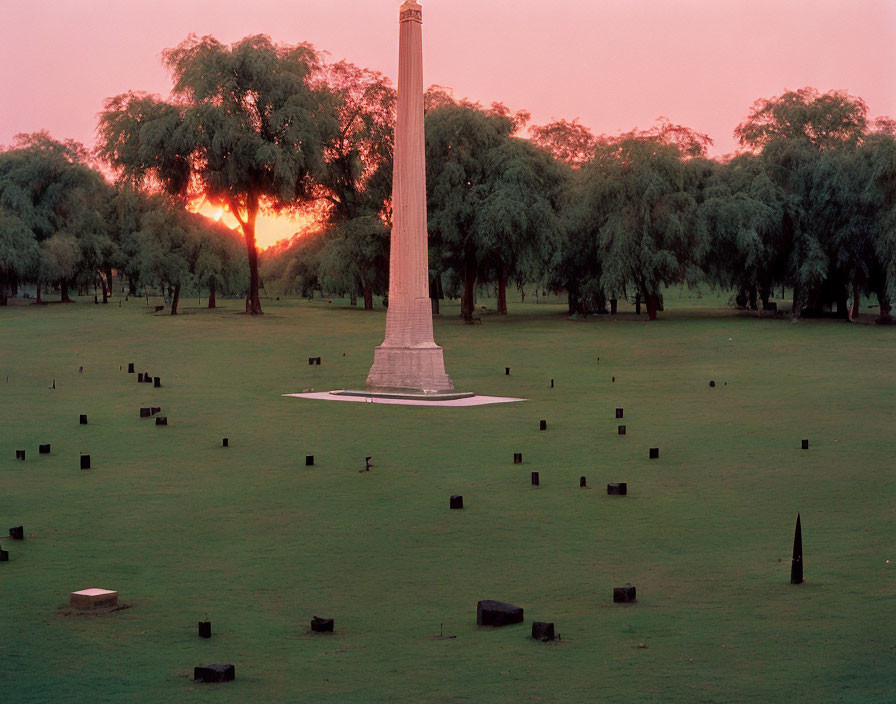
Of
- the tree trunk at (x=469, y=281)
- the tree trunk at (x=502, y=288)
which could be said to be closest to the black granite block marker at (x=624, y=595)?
the tree trunk at (x=469, y=281)

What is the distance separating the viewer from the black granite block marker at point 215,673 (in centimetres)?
695

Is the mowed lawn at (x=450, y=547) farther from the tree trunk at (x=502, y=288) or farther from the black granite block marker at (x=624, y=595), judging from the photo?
the tree trunk at (x=502, y=288)

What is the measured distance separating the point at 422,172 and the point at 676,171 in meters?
40.7

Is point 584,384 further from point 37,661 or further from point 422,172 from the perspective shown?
point 37,661

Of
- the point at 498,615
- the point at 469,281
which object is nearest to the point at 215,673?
the point at 498,615

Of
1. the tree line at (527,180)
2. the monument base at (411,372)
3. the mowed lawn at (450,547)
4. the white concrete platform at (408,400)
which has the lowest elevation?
the mowed lawn at (450,547)

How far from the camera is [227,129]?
6166cm

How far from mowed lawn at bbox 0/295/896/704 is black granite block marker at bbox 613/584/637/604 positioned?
3.5 inches

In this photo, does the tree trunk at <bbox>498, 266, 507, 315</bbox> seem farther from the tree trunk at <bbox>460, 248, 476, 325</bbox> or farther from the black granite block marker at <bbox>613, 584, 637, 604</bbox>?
the black granite block marker at <bbox>613, 584, 637, 604</bbox>

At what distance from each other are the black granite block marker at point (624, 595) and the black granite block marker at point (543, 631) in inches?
48.0

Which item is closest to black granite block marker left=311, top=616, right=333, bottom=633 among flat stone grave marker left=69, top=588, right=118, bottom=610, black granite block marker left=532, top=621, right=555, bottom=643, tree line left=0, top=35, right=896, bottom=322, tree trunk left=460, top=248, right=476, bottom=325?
black granite block marker left=532, top=621, right=555, bottom=643

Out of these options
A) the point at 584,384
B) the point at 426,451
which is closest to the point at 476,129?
the point at 584,384

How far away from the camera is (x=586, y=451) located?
1869cm

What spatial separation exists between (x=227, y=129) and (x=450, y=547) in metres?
53.6
